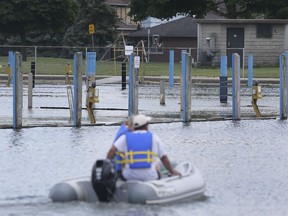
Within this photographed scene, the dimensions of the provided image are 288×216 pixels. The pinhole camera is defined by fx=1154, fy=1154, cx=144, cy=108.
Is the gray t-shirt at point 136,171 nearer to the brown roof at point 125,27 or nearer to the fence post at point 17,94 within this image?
the fence post at point 17,94

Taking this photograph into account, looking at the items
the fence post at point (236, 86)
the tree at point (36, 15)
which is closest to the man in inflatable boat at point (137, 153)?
the fence post at point (236, 86)

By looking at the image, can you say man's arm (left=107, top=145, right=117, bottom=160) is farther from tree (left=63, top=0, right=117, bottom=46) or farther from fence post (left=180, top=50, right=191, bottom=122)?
tree (left=63, top=0, right=117, bottom=46)

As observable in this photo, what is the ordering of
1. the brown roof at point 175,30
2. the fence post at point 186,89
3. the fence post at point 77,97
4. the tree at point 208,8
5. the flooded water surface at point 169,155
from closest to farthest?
the flooded water surface at point 169,155, the fence post at point 77,97, the fence post at point 186,89, the tree at point 208,8, the brown roof at point 175,30

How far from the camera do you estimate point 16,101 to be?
94.5 ft

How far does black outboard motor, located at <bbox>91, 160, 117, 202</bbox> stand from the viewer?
52.3ft

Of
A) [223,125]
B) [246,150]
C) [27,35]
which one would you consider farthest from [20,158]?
[27,35]

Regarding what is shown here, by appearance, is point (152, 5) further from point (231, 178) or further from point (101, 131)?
point (231, 178)

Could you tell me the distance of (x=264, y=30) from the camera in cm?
6762

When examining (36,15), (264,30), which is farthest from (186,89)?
(36,15)

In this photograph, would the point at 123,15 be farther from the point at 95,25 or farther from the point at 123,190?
the point at 123,190

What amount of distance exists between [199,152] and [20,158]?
12.8ft

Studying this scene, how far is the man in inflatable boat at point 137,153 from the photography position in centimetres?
1672

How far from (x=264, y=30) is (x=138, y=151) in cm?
5163

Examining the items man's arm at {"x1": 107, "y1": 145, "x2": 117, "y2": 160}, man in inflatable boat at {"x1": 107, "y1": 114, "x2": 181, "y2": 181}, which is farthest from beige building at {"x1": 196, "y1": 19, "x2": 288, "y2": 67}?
man's arm at {"x1": 107, "y1": 145, "x2": 117, "y2": 160}
